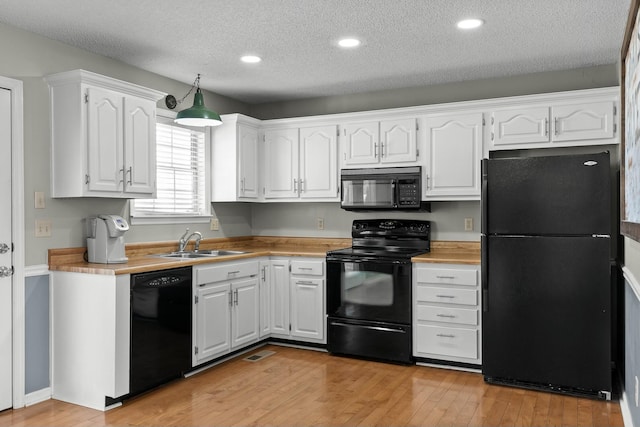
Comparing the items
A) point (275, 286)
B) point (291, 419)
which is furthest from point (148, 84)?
point (291, 419)

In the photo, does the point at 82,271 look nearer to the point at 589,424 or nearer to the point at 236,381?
the point at 236,381

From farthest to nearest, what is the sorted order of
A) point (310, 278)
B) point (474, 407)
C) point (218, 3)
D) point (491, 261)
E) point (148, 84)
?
point (310, 278) < point (148, 84) < point (491, 261) < point (474, 407) < point (218, 3)

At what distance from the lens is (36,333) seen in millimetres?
3398

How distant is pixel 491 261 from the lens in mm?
3719

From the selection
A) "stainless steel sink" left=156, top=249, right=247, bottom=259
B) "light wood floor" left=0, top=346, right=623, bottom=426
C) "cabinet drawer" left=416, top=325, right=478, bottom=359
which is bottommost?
"light wood floor" left=0, top=346, right=623, bottom=426

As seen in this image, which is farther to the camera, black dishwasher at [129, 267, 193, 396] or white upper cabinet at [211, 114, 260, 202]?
white upper cabinet at [211, 114, 260, 202]

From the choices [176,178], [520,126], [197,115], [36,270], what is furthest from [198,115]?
[520,126]

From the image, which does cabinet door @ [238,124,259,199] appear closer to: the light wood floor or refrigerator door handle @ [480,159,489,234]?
the light wood floor

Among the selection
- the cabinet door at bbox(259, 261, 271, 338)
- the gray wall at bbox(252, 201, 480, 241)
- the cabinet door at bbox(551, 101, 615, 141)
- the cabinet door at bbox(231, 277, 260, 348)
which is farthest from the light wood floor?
the cabinet door at bbox(551, 101, 615, 141)

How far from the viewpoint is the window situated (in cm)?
439

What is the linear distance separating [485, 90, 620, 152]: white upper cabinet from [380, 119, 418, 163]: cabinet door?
0.63 m

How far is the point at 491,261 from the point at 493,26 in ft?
5.13

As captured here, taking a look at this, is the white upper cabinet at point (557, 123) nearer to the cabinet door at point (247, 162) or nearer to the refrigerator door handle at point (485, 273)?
the refrigerator door handle at point (485, 273)

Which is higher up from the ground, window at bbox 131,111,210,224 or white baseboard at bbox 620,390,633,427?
window at bbox 131,111,210,224
